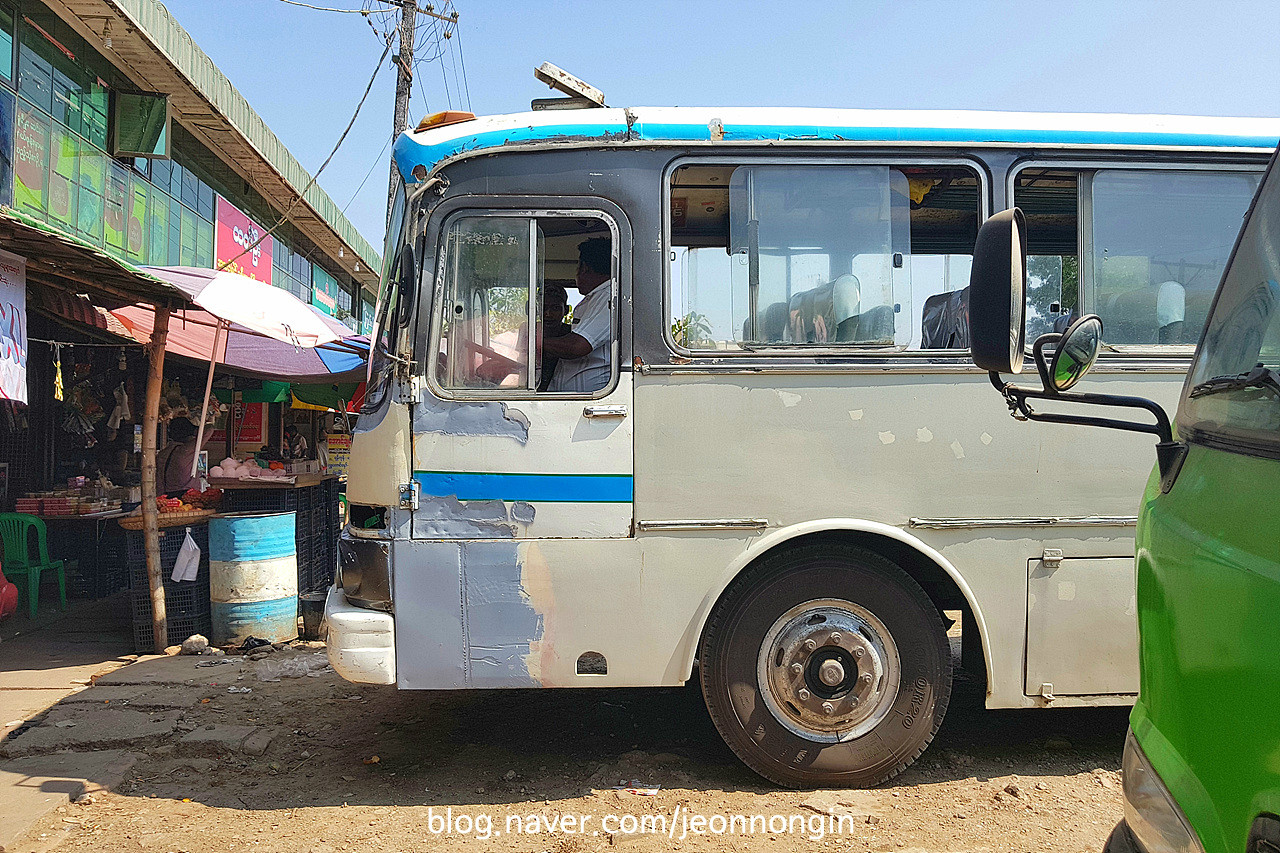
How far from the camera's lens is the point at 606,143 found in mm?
3953

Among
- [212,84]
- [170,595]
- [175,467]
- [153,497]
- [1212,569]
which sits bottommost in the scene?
[170,595]

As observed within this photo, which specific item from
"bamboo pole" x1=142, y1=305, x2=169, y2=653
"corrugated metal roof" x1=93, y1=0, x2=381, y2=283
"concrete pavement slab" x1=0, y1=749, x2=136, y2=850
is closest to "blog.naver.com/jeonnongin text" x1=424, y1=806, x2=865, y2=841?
"concrete pavement slab" x1=0, y1=749, x2=136, y2=850

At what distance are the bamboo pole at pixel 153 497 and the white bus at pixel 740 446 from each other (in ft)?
11.9

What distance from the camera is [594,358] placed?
4.01 meters

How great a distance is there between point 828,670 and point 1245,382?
2.54 m

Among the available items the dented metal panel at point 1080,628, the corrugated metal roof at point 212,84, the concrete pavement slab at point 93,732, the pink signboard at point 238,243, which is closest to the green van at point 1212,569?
the dented metal panel at point 1080,628

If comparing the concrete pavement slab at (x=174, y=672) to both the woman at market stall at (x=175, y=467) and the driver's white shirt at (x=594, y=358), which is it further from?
the driver's white shirt at (x=594, y=358)

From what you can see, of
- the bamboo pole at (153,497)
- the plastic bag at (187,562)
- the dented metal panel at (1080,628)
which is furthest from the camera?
the plastic bag at (187,562)

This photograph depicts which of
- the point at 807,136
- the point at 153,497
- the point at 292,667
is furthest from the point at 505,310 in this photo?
the point at 153,497

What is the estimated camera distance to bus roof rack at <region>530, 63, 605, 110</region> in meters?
4.17

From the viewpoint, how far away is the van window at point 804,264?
3.99 m

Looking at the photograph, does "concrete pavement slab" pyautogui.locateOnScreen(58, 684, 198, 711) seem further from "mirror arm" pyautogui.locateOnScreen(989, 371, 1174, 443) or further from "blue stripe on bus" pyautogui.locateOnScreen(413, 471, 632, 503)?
"mirror arm" pyautogui.locateOnScreen(989, 371, 1174, 443)

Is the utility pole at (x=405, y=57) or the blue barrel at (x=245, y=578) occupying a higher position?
the utility pole at (x=405, y=57)

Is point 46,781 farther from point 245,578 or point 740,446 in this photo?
point 740,446
